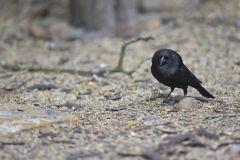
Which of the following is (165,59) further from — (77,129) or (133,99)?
(77,129)

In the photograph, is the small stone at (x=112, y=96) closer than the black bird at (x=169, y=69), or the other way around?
the black bird at (x=169, y=69)

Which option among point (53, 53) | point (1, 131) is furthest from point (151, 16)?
point (1, 131)

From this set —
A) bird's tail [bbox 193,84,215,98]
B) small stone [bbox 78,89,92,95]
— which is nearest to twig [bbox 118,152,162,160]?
bird's tail [bbox 193,84,215,98]

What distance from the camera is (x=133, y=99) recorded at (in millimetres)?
6457

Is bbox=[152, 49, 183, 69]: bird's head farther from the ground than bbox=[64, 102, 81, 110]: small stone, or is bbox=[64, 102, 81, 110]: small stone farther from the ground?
bbox=[152, 49, 183, 69]: bird's head

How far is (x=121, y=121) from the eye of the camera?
17.3 feet

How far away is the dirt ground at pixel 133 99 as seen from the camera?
4375 mm

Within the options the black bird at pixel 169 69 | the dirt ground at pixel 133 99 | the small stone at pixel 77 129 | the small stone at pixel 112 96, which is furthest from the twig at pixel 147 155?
the small stone at pixel 112 96

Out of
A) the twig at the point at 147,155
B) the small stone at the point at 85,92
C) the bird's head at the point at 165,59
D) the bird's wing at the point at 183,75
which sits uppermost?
the bird's head at the point at 165,59

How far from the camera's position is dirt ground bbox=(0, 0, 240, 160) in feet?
14.4

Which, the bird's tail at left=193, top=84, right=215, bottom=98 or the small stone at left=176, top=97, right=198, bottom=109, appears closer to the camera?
the small stone at left=176, top=97, right=198, bottom=109

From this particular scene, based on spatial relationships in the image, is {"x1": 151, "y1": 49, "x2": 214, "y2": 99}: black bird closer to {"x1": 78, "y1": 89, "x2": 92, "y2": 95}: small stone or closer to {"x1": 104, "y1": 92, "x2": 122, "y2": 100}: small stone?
{"x1": 104, "y1": 92, "x2": 122, "y2": 100}: small stone

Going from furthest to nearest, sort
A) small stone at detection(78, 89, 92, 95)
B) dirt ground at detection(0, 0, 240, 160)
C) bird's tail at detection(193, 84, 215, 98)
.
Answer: small stone at detection(78, 89, 92, 95)
bird's tail at detection(193, 84, 215, 98)
dirt ground at detection(0, 0, 240, 160)

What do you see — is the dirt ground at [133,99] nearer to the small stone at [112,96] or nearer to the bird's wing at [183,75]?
the small stone at [112,96]
